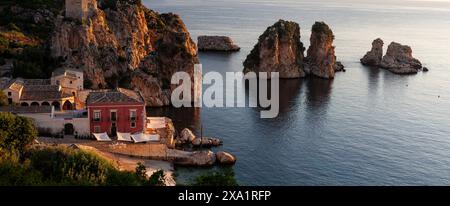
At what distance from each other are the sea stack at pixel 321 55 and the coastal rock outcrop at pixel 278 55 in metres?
3.07

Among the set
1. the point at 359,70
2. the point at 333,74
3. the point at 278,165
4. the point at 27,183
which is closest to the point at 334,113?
the point at 278,165

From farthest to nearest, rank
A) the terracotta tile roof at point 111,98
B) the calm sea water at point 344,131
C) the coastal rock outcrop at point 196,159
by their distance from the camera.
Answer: the terracotta tile roof at point 111,98 < the coastal rock outcrop at point 196,159 < the calm sea water at point 344,131

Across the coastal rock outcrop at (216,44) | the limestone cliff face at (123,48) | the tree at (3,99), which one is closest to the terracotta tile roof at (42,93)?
the tree at (3,99)

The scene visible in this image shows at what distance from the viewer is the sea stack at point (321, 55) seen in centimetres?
10638

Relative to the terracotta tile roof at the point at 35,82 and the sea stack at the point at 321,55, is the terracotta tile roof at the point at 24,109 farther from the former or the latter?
the sea stack at the point at 321,55

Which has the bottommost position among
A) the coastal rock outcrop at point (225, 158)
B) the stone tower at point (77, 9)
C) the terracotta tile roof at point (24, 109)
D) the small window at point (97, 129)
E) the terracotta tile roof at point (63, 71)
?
the coastal rock outcrop at point (225, 158)

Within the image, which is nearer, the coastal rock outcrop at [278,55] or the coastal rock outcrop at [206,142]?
the coastal rock outcrop at [206,142]

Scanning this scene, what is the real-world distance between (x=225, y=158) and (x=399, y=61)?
257 feet

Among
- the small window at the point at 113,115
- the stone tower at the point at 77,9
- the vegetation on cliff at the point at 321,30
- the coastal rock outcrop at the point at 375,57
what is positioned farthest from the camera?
the coastal rock outcrop at the point at 375,57

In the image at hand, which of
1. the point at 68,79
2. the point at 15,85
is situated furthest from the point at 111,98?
the point at 68,79

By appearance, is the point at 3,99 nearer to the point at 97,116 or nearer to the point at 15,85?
the point at 15,85

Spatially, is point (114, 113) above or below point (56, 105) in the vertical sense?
below

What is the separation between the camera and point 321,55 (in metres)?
108

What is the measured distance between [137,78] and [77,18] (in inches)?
453
